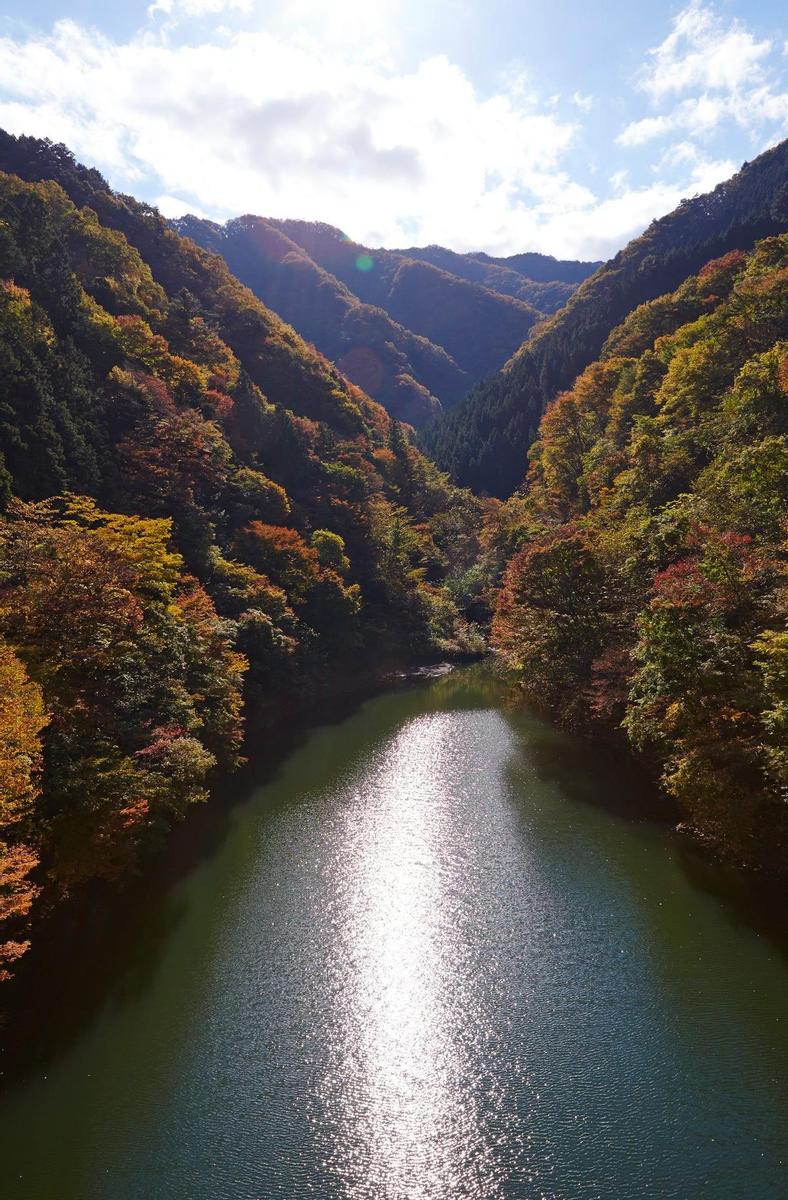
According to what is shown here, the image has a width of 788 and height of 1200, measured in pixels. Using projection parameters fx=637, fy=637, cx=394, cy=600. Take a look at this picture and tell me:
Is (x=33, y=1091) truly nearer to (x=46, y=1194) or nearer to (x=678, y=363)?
(x=46, y=1194)

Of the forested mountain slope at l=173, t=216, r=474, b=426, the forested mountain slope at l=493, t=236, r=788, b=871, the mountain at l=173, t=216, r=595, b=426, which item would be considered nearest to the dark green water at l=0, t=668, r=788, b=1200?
the forested mountain slope at l=493, t=236, r=788, b=871

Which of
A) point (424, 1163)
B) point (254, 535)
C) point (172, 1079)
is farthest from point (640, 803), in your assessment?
point (254, 535)

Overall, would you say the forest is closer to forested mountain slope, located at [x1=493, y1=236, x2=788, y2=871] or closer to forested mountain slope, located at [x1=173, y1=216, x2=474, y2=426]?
forested mountain slope, located at [x1=493, y1=236, x2=788, y2=871]

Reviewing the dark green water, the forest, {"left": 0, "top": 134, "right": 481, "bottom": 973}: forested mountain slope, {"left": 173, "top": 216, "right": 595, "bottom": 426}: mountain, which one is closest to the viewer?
the dark green water

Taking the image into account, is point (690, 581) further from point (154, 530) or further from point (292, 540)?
point (292, 540)

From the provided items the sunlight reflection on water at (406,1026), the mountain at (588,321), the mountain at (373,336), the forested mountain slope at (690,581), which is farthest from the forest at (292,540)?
the mountain at (373,336)

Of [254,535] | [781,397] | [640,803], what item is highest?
[781,397]

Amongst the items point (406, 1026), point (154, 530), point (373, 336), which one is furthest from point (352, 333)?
point (406, 1026)

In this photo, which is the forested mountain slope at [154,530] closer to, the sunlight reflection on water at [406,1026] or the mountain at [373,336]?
the sunlight reflection on water at [406,1026]
